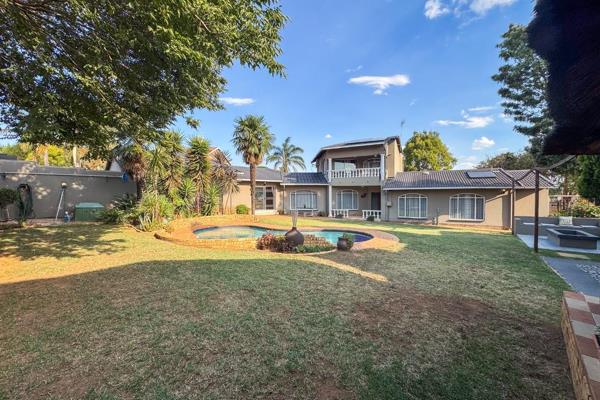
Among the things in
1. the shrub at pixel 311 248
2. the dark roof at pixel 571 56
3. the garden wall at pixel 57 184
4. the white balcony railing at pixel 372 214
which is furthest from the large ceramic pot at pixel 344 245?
the garden wall at pixel 57 184

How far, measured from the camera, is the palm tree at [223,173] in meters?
20.9

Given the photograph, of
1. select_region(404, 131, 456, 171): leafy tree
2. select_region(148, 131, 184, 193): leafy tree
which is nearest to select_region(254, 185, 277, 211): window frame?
select_region(148, 131, 184, 193): leafy tree

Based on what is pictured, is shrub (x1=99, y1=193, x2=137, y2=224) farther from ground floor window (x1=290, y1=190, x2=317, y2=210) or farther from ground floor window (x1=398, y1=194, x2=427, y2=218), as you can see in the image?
ground floor window (x1=398, y1=194, x2=427, y2=218)

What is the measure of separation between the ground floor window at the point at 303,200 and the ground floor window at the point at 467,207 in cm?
1232

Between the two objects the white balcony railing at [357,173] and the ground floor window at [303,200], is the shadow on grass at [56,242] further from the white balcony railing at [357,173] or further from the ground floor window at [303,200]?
the white balcony railing at [357,173]

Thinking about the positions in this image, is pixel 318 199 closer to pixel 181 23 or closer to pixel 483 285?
pixel 483 285

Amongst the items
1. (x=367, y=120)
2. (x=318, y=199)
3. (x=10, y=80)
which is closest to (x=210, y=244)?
(x=10, y=80)

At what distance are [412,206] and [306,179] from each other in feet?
34.3

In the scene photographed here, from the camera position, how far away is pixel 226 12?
4734 mm

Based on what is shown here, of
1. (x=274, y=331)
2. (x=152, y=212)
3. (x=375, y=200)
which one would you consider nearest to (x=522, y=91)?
(x=375, y=200)

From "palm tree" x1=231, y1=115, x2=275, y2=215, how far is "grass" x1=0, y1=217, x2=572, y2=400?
12.9m

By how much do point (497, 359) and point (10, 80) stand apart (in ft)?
35.2

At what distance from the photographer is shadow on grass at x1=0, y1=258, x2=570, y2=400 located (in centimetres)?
302

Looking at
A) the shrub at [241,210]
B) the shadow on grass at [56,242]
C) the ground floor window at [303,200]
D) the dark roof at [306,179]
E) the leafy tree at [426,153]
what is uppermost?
the leafy tree at [426,153]
